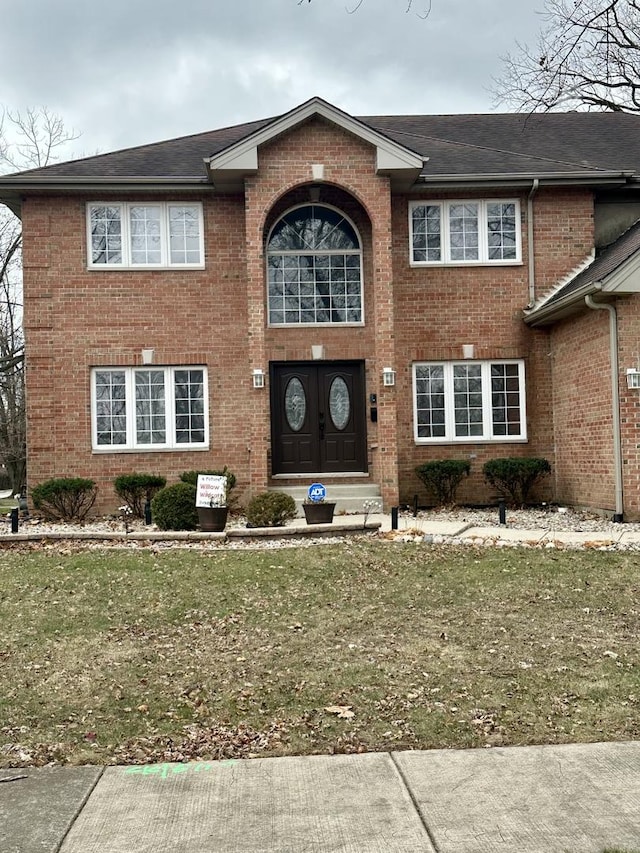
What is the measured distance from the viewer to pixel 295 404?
16.0m

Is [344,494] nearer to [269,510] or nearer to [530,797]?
[269,510]

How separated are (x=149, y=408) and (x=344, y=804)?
12.1m

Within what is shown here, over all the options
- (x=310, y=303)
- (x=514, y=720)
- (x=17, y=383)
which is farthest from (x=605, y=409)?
(x=17, y=383)

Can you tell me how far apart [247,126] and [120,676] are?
49.0ft

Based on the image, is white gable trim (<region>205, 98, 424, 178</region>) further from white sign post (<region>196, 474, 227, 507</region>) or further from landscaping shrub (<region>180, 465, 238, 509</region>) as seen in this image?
white sign post (<region>196, 474, 227, 507</region>)

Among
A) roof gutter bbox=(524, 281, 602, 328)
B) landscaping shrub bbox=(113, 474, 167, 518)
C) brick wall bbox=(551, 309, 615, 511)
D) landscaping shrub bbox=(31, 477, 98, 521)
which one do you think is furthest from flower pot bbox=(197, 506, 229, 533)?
roof gutter bbox=(524, 281, 602, 328)

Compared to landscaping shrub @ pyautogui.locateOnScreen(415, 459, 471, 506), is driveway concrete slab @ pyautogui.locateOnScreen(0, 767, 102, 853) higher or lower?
lower

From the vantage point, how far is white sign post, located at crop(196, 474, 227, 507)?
11938 millimetres

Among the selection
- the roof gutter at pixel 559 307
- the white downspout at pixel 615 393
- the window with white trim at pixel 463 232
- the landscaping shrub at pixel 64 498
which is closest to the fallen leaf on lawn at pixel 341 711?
the white downspout at pixel 615 393

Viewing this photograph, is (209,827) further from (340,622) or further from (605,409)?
Result: (605,409)

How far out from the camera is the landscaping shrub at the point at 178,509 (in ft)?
40.3

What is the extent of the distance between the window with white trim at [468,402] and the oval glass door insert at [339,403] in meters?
1.29

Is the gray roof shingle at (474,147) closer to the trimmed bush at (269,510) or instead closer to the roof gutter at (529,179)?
the roof gutter at (529,179)

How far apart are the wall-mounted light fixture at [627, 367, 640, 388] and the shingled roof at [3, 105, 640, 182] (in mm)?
4203
